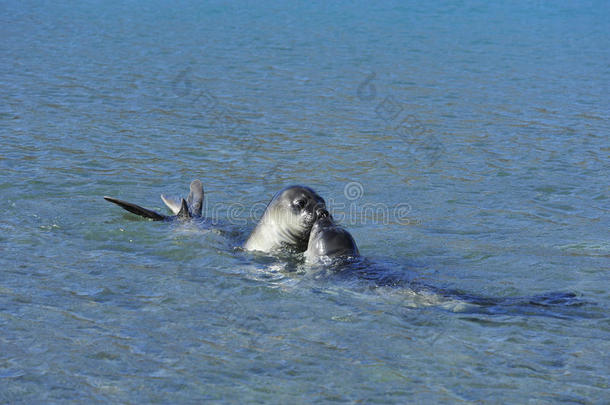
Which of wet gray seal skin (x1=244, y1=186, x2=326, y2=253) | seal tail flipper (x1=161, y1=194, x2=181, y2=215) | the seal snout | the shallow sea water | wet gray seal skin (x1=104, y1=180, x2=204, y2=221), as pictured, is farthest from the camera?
seal tail flipper (x1=161, y1=194, x2=181, y2=215)

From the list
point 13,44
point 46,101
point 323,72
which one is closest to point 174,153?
point 46,101

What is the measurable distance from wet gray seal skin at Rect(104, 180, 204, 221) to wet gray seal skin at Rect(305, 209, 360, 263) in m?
1.67

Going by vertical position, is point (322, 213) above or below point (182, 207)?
above

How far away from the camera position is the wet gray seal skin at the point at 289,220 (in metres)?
6.49

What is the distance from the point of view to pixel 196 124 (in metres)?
12.0

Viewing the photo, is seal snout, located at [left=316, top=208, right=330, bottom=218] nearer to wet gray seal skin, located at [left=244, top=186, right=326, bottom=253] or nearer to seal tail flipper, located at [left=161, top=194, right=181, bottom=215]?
wet gray seal skin, located at [left=244, top=186, right=326, bottom=253]

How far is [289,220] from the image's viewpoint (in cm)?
653

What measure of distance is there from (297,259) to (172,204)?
1893mm

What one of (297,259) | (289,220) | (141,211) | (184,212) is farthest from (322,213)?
(141,211)

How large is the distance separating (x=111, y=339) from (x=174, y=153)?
5.65 metres

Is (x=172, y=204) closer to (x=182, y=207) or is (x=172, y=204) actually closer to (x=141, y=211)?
(x=182, y=207)

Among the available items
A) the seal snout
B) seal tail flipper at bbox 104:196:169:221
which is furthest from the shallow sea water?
the seal snout

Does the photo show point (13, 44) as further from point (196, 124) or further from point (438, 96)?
point (438, 96)

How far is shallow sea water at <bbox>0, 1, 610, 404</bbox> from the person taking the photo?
4.59 m
